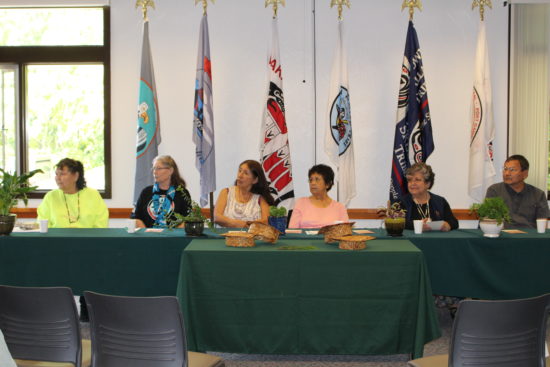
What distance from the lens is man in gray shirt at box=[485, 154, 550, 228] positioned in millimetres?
4949

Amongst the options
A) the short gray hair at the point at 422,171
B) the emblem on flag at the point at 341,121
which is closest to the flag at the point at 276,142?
the emblem on flag at the point at 341,121

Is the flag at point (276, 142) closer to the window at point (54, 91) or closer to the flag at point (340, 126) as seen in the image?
the flag at point (340, 126)

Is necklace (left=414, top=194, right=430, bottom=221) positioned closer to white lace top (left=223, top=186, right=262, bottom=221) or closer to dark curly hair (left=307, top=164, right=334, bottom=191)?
dark curly hair (left=307, top=164, right=334, bottom=191)

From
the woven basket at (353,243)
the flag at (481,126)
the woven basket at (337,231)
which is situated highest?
the flag at (481,126)

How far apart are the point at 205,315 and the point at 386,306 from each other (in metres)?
1.01

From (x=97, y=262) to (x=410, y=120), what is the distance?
129 inches

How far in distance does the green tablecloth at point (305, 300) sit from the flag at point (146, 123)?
8.60ft

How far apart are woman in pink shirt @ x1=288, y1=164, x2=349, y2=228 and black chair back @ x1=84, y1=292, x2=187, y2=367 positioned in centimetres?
234

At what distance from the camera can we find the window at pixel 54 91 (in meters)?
6.21

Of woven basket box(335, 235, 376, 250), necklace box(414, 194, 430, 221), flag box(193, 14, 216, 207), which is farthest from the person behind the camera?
flag box(193, 14, 216, 207)

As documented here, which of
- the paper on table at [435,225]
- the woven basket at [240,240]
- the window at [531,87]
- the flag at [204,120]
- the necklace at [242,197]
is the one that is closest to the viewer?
the woven basket at [240,240]

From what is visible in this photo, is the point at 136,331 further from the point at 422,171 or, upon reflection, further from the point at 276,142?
the point at 276,142

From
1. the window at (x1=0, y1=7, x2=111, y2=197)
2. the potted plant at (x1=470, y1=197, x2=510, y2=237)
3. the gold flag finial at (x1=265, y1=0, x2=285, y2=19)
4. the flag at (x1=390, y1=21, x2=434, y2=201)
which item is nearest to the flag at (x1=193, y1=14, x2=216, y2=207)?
the gold flag finial at (x1=265, y1=0, x2=285, y2=19)

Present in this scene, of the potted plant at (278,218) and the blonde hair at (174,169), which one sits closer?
the potted plant at (278,218)
